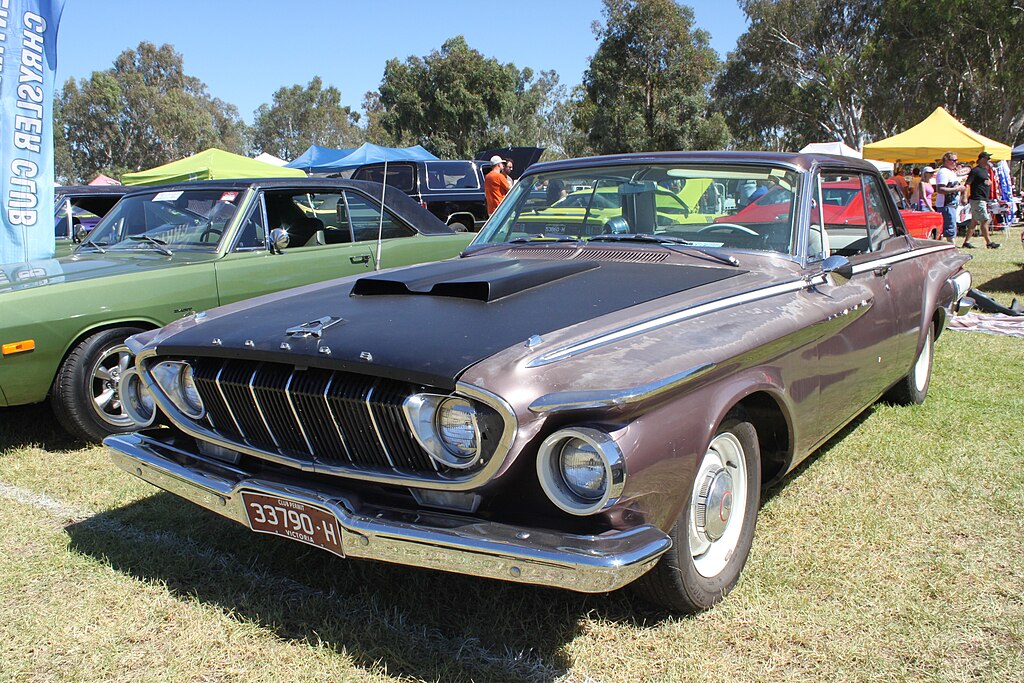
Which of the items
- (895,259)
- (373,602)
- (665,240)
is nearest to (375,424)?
(373,602)

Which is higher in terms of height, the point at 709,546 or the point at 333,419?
the point at 333,419

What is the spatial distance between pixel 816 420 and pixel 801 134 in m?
49.4

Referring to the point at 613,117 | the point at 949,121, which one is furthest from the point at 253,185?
the point at 613,117

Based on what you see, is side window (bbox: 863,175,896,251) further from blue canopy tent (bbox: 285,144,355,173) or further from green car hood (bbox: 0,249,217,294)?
blue canopy tent (bbox: 285,144,355,173)

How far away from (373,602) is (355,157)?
2035cm

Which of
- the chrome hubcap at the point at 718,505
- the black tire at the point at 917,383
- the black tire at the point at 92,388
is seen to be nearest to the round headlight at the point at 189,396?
the black tire at the point at 92,388

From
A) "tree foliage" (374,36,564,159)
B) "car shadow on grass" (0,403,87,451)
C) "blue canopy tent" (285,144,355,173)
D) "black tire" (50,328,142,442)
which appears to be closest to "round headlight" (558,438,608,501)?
"black tire" (50,328,142,442)

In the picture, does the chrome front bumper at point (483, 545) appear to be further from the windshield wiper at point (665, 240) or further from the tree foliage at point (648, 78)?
the tree foliage at point (648, 78)

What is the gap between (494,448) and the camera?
7.31 ft

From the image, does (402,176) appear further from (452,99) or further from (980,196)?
(452,99)

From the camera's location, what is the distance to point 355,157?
2194cm

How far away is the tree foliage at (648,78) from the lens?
37000 millimetres

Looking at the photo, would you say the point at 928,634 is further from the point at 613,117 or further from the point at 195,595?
the point at 613,117

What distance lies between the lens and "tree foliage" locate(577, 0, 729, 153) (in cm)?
3700
